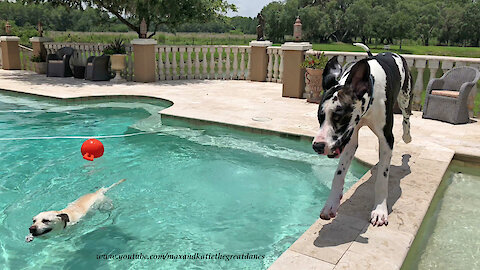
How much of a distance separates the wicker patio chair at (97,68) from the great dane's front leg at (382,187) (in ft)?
36.7

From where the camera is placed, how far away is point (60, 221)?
369 centimetres

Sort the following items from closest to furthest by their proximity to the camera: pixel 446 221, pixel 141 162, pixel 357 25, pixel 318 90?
pixel 446 221 < pixel 141 162 < pixel 318 90 < pixel 357 25

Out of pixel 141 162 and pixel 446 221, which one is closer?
pixel 446 221

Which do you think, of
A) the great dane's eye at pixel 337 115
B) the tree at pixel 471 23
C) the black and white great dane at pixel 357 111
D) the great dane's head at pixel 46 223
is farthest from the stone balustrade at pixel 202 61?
the tree at pixel 471 23

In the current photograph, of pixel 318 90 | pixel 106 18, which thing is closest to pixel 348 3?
pixel 106 18

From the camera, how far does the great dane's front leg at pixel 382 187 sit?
335 centimetres

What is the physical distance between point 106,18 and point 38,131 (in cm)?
1071

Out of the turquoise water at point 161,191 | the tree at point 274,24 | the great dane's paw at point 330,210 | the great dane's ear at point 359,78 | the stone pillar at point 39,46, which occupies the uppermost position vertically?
the tree at point 274,24

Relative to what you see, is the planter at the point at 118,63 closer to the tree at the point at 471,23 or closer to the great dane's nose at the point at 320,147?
the great dane's nose at the point at 320,147

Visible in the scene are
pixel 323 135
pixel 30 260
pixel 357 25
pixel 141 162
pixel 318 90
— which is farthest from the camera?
pixel 357 25

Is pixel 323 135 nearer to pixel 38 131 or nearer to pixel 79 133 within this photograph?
pixel 79 133

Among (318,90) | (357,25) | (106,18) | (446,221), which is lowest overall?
(446,221)

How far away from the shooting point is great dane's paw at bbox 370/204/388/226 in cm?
334

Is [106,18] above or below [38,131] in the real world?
above
